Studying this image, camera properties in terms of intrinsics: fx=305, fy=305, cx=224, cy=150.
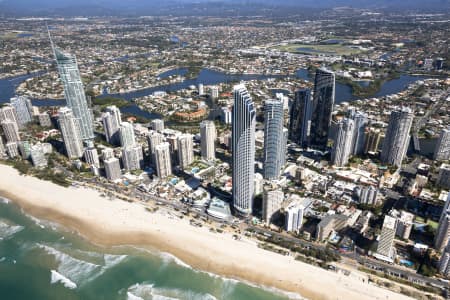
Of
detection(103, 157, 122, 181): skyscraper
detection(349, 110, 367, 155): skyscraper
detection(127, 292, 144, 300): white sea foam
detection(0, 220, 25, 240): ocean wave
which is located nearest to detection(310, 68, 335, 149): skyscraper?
detection(349, 110, 367, 155): skyscraper

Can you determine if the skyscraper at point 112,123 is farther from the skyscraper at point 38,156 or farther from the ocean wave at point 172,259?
the ocean wave at point 172,259

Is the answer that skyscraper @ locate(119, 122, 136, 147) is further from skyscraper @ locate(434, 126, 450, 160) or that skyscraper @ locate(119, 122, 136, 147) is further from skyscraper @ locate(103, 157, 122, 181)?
skyscraper @ locate(434, 126, 450, 160)

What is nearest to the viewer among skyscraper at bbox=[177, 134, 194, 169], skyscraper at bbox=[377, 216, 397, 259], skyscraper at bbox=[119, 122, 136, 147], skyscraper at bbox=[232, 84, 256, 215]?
skyscraper at bbox=[377, 216, 397, 259]

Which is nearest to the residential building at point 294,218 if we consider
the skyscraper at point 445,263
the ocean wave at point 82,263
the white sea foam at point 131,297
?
the skyscraper at point 445,263

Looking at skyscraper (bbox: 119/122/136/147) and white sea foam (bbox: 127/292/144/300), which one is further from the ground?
skyscraper (bbox: 119/122/136/147)

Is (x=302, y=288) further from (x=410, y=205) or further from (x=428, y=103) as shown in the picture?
(x=428, y=103)

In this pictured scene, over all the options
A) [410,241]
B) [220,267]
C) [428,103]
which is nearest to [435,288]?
[410,241]
